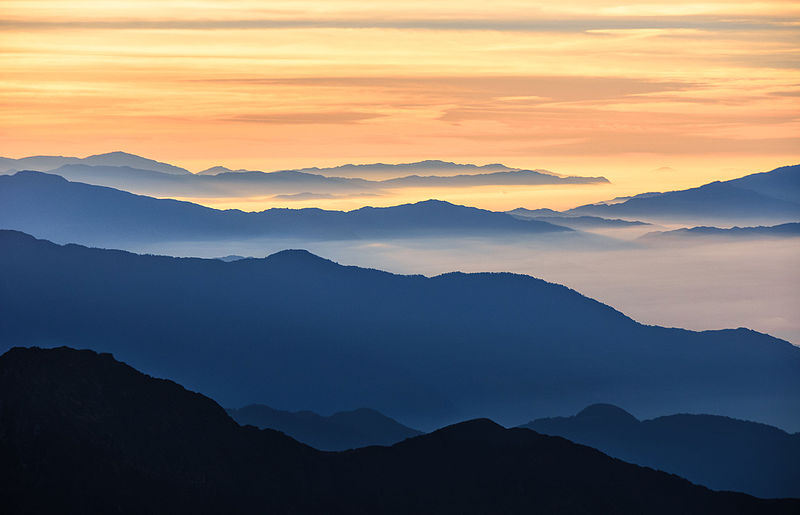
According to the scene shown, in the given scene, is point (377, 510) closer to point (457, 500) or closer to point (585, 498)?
point (457, 500)

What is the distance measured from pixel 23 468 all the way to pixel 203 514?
1819 centimetres

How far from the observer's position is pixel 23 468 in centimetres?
11950

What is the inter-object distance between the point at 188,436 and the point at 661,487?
61872mm

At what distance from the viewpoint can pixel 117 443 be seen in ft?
416

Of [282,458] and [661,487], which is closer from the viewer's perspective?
[282,458]

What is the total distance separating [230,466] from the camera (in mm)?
133000

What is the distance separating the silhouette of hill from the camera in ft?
397

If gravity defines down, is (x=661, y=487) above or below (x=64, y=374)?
below

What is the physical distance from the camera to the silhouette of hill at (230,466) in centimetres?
12088

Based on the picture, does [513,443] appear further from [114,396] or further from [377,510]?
[114,396]

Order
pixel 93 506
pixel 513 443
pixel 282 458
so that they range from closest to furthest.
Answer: pixel 93 506
pixel 282 458
pixel 513 443

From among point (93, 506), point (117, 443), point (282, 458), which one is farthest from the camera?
point (282, 458)

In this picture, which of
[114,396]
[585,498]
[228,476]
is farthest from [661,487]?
[114,396]

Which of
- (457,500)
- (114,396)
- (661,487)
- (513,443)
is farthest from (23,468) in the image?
(661,487)
